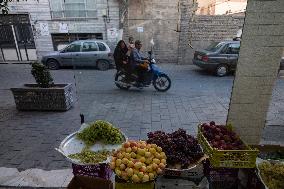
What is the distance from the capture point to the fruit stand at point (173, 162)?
8.97 ft

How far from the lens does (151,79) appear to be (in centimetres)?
902

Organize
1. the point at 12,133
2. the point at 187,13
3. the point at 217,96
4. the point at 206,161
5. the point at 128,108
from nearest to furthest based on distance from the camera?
1. the point at 206,161
2. the point at 12,133
3. the point at 128,108
4. the point at 217,96
5. the point at 187,13

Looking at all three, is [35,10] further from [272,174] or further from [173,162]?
[272,174]

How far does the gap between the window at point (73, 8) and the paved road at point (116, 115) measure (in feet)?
17.9

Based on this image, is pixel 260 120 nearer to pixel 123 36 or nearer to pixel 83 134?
pixel 83 134

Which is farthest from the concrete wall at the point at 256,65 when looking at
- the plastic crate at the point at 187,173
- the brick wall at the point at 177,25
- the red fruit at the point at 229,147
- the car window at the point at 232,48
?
A: the brick wall at the point at 177,25

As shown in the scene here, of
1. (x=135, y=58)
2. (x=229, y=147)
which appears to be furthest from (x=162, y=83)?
(x=229, y=147)

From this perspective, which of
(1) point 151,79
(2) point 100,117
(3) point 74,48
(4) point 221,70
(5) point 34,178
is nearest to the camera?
(5) point 34,178

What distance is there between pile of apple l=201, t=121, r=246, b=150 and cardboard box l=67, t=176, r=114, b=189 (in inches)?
57.2

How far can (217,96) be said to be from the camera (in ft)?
28.2

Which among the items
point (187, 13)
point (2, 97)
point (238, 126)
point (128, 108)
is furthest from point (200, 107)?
point (187, 13)

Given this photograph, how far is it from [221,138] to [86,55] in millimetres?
10451

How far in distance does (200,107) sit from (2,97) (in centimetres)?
703

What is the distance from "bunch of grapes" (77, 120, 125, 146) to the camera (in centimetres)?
360
